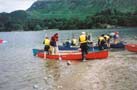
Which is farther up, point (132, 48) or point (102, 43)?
point (102, 43)

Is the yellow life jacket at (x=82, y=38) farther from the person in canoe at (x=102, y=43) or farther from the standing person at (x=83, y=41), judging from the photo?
the person in canoe at (x=102, y=43)

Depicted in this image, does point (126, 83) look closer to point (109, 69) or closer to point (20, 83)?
point (109, 69)

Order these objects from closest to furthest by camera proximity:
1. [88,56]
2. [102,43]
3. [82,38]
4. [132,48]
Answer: [82,38] < [88,56] < [102,43] < [132,48]

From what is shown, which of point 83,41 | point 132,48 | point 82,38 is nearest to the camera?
point 82,38

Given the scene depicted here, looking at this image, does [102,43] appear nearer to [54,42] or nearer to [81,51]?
[54,42]

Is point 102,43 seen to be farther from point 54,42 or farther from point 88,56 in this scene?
point 88,56

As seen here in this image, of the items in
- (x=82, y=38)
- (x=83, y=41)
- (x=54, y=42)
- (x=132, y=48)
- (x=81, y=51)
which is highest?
(x=82, y=38)

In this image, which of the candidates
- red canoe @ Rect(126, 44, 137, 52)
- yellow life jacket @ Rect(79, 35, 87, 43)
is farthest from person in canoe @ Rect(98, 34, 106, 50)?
yellow life jacket @ Rect(79, 35, 87, 43)

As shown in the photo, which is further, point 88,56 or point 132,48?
point 132,48

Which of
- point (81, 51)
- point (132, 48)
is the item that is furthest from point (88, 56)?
point (132, 48)

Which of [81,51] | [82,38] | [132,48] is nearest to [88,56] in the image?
[81,51]

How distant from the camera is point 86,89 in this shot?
20297mm

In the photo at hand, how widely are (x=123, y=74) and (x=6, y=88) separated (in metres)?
7.59

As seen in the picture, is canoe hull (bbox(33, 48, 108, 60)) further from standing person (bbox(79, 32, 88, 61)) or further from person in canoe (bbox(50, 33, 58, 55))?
standing person (bbox(79, 32, 88, 61))
